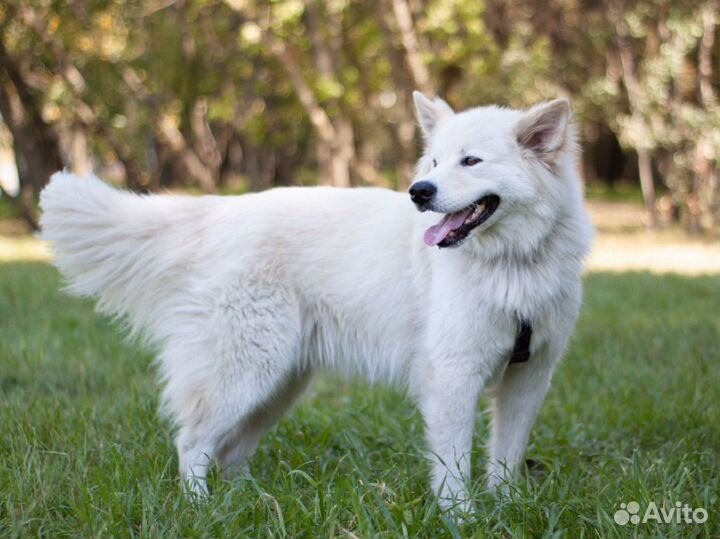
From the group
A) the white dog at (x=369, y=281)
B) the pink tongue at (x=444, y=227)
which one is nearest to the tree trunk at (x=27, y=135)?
the white dog at (x=369, y=281)

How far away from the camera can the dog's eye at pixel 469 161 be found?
3.57 metres

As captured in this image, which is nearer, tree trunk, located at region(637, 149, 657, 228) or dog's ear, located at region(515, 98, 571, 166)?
dog's ear, located at region(515, 98, 571, 166)

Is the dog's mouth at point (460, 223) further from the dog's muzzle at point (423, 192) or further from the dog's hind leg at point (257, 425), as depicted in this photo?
the dog's hind leg at point (257, 425)

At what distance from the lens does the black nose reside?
11.3 feet

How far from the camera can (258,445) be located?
4230 mm

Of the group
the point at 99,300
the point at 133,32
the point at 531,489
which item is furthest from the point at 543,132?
the point at 133,32

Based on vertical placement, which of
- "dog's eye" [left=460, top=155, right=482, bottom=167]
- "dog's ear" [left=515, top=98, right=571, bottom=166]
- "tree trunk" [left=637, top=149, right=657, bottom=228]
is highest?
Result: "dog's ear" [left=515, top=98, right=571, bottom=166]

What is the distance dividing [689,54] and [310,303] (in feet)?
41.0

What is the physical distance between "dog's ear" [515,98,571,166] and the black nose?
45 cm

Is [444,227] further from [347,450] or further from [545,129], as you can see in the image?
[347,450]

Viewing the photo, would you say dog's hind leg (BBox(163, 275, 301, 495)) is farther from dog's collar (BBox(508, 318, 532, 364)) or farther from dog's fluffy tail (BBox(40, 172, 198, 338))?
dog's collar (BBox(508, 318, 532, 364))

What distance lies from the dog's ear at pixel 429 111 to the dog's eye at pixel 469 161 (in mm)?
429

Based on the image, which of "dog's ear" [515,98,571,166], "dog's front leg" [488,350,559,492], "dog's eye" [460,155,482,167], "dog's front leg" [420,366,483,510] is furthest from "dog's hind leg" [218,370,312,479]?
"dog's ear" [515,98,571,166]

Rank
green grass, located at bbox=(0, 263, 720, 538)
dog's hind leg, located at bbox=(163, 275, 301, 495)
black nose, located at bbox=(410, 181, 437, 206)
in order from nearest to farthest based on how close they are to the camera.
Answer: green grass, located at bbox=(0, 263, 720, 538) < black nose, located at bbox=(410, 181, 437, 206) < dog's hind leg, located at bbox=(163, 275, 301, 495)
